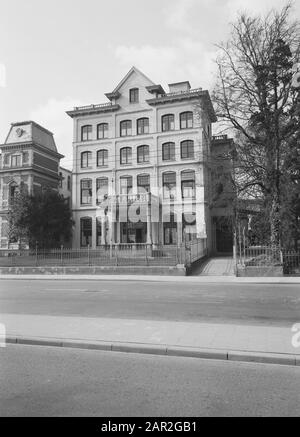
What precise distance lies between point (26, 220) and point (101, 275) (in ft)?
55.5

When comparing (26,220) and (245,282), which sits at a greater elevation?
(26,220)

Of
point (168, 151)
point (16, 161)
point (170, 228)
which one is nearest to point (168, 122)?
point (168, 151)

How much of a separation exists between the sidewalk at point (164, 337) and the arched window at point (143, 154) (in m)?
33.5

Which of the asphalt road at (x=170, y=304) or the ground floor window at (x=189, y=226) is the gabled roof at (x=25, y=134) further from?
the asphalt road at (x=170, y=304)

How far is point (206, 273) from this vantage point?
24.4m

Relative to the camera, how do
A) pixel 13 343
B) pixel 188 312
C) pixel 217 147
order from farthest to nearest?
pixel 217 147, pixel 188 312, pixel 13 343

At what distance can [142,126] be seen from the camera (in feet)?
139

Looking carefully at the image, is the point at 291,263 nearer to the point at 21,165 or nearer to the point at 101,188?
the point at 101,188

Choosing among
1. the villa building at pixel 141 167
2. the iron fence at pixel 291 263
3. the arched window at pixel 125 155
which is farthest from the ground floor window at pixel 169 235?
the iron fence at pixel 291 263

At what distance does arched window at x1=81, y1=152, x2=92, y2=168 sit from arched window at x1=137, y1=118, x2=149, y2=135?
640 centimetres

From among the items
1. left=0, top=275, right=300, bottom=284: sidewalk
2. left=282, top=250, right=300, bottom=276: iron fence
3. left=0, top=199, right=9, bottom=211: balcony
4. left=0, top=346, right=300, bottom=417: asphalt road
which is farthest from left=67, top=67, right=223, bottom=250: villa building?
left=0, top=346, right=300, bottom=417: asphalt road

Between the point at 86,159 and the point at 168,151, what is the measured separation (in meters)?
9.84
